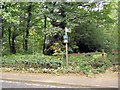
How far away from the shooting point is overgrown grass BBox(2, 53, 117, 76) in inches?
297

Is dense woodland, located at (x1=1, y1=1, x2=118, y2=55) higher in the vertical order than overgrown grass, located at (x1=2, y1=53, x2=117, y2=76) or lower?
higher

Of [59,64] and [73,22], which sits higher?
[73,22]

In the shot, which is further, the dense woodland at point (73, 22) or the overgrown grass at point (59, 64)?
the dense woodland at point (73, 22)

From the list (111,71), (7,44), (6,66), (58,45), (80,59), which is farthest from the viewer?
(7,44)

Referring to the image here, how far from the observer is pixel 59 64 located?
8.09m

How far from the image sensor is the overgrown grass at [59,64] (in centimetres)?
753

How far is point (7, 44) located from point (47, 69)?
9.89 m

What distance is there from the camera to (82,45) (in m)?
11.6

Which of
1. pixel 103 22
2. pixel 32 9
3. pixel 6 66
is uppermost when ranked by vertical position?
pixel 32 9

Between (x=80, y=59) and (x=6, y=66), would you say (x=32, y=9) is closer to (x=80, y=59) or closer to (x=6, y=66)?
(x=6, y=66)

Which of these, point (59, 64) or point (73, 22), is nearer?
point (59, 64)

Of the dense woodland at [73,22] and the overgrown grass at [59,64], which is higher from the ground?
the dense woodland at [73,22]

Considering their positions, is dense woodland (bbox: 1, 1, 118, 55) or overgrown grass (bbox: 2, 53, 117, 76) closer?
overgrown grass (bbox: 2, 53, 117, 76)

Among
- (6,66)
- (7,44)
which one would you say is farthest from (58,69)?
(7,44)
